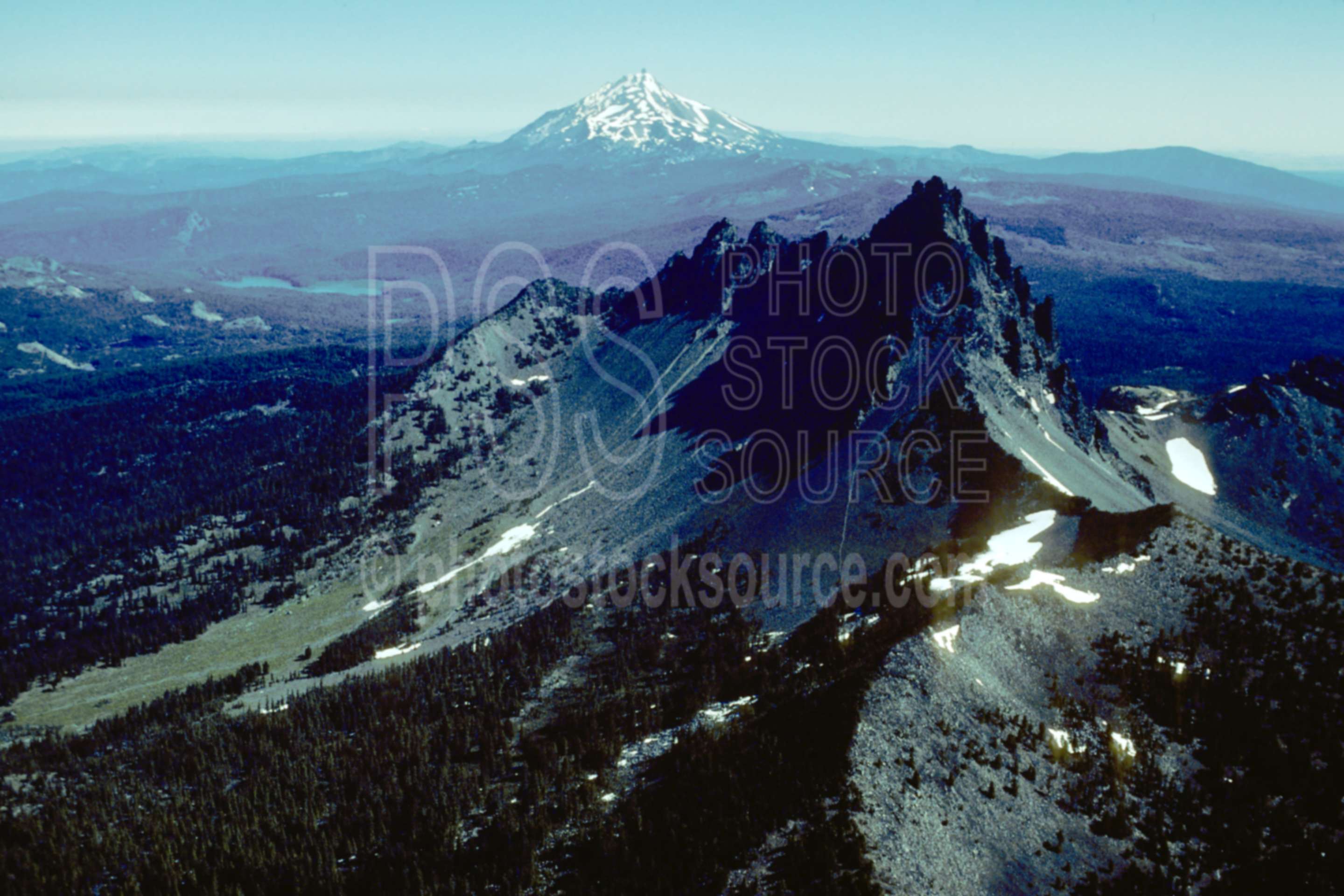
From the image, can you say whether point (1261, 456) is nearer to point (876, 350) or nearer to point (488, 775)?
point (876, 350)

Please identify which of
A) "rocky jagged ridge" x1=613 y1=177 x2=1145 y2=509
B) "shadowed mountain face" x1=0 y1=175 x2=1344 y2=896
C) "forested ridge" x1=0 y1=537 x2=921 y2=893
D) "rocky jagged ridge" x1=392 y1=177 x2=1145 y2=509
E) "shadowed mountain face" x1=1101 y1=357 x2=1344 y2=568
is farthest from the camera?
"shadowed mountain face" x1=1101 y1=357 x2=1344 y2=568

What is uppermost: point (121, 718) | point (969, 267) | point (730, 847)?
point (969, 267)

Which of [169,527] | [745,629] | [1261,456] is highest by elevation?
[1261,456]

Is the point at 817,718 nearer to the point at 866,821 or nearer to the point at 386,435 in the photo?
the point at 866,821

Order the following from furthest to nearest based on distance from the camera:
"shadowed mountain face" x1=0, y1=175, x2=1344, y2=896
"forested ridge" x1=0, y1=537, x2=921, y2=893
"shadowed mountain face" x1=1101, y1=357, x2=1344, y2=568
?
"shadowed mountain face" x1=1101, y1=357, x2=1344, y2=568, "forested ridge" x1=0, y1=537, x2=921, y2=893, "shadowed mountain face" x1=0, y1=175, x2=1344, y2=896

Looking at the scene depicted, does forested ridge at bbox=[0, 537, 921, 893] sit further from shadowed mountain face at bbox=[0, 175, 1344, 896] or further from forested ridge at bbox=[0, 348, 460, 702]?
forested ridge at bbox=[0, 348, 460, 702]

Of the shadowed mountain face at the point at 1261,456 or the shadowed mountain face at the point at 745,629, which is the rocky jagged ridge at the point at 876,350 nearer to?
the shadowed mountain face at the point at 745,629

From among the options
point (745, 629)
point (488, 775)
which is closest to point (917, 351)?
point (745, 629)

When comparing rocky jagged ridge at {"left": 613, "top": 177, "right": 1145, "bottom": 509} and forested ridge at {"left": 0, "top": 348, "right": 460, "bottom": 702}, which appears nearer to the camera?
rocky jagged ridge at {"left": 613, "top": 177, "right": 1145, "bottom": 509}

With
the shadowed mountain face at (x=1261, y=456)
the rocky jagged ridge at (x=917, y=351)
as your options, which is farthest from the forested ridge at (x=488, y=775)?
the shadowed mountain face at (x=1261, y=456)

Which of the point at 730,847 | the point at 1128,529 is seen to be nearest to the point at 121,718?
the point at 730,847

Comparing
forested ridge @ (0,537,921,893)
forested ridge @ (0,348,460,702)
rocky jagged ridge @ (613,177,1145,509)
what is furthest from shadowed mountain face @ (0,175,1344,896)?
forested ridge @ (0,348,460,702)
